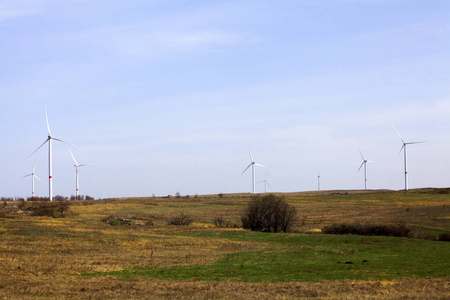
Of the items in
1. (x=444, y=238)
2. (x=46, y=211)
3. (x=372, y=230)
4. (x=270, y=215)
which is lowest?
(x=444, y=238)

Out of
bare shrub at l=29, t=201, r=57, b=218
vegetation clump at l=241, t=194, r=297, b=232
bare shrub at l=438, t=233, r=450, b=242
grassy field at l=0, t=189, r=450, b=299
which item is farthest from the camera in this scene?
bare shrub at l=29, t=201, r=57, b=218

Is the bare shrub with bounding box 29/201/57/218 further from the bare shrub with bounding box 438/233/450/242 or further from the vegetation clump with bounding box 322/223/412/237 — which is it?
the bare shrub with bounding box 438/233/450/242

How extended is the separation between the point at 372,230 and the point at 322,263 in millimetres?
23723

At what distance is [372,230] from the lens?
164ft

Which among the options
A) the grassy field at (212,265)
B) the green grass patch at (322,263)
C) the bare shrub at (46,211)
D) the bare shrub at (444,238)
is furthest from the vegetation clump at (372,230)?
the bare shrub at (46,211)

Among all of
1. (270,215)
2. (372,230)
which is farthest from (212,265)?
(270,215)

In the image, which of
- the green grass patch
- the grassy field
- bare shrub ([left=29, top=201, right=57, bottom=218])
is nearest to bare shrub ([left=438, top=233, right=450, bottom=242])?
the green grass patch

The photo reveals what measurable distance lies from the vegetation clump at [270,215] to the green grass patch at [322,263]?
14.5m

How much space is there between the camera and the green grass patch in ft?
76.4

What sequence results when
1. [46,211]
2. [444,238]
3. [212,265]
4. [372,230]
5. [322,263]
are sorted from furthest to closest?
[46,211]
[372,230]
[444,238]
[322,263]
[212,265]

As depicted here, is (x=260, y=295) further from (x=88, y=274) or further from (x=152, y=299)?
(x=88, y=274)

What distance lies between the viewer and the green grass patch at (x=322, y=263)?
2330cm

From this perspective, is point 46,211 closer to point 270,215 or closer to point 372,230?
point 270,215

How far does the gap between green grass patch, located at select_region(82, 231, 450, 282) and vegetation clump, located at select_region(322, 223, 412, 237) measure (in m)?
6.19
